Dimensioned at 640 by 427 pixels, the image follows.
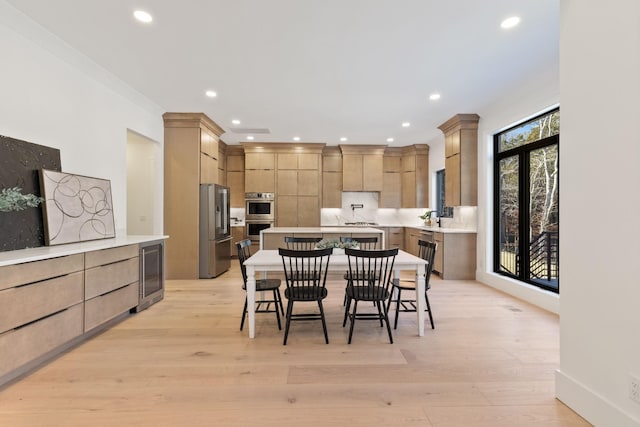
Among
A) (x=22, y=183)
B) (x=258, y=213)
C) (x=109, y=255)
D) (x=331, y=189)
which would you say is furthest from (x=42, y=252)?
(x=331, y=189)

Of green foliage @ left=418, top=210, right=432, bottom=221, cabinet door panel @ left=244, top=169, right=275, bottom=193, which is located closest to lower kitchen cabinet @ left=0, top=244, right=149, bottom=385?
cabinet door panel @ left=244, top=169, right=275, bottom=193

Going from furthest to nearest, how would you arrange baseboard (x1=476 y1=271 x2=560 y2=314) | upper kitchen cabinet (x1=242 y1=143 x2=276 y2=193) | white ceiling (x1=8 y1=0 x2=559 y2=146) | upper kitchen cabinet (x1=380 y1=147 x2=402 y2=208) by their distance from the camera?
upper kitchen cabinet (x1=380 y1=147 x2=402 y2=208), upper kitchen cabinet (x1=242 y1=143 x2=276 y2=193), baseboard (x1=476 y1=271 x2=560 y2=314), white ceiling (x1=8 y1=0 x2=559 y2=146)

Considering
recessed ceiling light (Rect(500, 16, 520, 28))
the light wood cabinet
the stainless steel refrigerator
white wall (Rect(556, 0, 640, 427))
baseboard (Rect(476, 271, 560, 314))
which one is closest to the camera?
white wall (Rect(556, 0, 640, 427))

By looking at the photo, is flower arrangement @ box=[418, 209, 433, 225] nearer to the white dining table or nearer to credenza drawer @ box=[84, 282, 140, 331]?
the white dining table

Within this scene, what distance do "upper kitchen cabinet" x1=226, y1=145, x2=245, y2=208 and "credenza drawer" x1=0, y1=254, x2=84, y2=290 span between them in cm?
505

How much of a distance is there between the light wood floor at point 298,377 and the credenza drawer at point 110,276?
18.2 inches

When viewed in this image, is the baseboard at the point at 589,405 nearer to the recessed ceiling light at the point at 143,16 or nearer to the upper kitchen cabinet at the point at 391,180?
the recessed ceiling light at the point at 143,16

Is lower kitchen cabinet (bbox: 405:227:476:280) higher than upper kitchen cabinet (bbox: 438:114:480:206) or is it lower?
lower

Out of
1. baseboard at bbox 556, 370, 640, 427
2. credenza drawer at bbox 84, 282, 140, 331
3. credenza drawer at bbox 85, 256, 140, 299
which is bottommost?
baseboard at bbox 556, 370, 640, 427

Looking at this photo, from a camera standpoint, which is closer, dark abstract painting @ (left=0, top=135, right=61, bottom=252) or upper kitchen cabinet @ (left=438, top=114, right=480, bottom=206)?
dark abstract painting @ (left=0, top=135, right=61, bottom=252)

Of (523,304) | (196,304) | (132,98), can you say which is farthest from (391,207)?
(132,98)

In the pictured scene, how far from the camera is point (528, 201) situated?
4.25 metres

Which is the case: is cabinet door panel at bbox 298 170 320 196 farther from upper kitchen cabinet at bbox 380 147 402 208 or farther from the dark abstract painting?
the dark abstract painting

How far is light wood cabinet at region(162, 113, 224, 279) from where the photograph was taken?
515 centimetres
